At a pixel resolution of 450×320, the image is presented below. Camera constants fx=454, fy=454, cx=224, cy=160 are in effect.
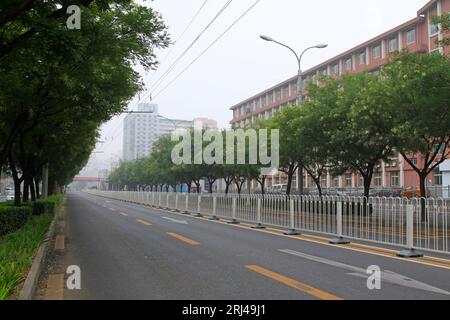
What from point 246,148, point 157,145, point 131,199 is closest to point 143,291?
point 246,148

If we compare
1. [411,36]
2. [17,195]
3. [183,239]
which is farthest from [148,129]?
[183,239]

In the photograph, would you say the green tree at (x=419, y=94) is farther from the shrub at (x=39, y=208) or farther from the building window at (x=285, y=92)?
the building window at (x=285, y=92)

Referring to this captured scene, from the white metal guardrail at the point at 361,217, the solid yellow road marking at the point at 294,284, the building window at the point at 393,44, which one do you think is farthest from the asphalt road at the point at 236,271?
the building window at the point at 393,44

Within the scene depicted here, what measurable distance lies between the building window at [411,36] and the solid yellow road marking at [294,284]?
56.7 m

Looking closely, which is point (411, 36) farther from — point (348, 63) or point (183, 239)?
point (183, 239)

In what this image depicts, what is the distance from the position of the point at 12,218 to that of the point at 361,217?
1069 centimetres

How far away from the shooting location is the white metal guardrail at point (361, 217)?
10.4m

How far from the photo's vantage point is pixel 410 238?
34.0 feet

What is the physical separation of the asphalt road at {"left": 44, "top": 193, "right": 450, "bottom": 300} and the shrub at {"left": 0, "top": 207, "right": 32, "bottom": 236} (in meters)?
2.14

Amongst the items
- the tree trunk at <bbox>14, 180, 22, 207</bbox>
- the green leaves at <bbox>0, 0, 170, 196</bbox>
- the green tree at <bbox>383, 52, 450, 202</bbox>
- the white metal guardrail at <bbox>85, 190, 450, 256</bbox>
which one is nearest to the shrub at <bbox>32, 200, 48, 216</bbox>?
the tree trunk at <bbox>14, 180, 22, 207</bbox>

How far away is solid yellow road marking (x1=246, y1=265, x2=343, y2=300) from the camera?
21.1 ft

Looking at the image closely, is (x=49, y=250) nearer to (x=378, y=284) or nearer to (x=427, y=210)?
(x=378, y=284)
